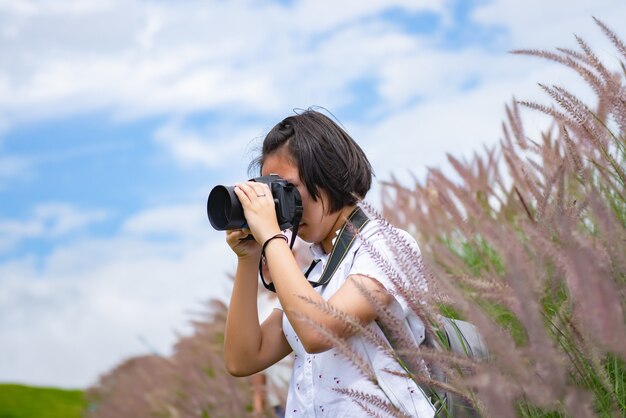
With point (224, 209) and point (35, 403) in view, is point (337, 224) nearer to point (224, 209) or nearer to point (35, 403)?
point (224, 209)

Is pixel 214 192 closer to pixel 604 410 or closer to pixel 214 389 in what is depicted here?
pixel 604 410

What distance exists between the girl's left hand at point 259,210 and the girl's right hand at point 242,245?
0.12 metres

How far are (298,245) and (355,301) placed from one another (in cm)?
164

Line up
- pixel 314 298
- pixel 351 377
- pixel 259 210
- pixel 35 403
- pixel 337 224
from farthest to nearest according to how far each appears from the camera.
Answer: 1. pixel 35 403
2. pixel 337 224
3. pixel 259 210
4. pixel 351 377
5. pixel 314 298

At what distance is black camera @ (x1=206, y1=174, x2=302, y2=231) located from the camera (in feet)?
5.89

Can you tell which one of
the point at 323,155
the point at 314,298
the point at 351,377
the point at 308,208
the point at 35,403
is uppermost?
the point at 35,403

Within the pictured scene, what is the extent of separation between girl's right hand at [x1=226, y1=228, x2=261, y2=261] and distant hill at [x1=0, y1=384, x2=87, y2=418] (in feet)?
26.6

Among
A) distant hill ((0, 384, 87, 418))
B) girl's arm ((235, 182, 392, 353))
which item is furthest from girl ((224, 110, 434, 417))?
distant hill ((0, 384, 87, 418))

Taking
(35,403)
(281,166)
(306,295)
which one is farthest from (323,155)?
(35,403)

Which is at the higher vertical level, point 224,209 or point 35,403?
point 35,403

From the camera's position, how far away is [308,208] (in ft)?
6.13

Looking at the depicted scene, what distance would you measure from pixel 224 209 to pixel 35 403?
9906 millimetres

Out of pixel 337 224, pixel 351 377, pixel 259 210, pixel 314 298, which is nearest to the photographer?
pixel 314 298

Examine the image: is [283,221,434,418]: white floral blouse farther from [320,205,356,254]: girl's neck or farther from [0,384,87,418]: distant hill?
[0,384,87,418]: distant hill
